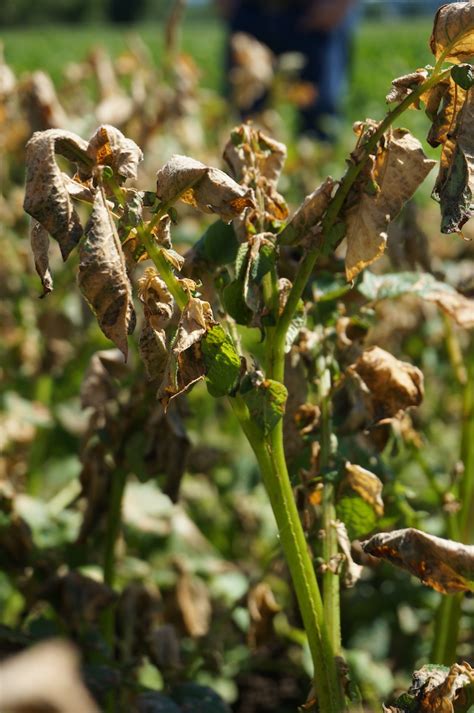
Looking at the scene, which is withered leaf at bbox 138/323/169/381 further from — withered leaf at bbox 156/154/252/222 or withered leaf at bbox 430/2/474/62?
withered leaf at bbox 430/2/474/62

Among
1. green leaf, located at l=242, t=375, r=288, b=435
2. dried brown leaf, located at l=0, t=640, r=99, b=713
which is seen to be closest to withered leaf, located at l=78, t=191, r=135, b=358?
green leaf, located at l=242, t=375, r=288, b=435

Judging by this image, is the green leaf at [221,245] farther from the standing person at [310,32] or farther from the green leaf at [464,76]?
the standing person at [310,32]

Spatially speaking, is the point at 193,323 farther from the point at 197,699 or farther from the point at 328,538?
the point at 197,699

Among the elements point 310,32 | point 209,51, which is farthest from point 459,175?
point 209,51

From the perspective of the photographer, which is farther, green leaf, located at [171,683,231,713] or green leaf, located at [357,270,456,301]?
green leaf, located at [357,270,456,301]

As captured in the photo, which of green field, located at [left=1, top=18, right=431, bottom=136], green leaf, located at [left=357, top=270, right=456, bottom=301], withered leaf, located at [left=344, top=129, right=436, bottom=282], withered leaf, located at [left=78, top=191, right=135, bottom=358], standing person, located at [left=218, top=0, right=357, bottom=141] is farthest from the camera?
green field, located at [left=1, top=18, right=431, bottom=136]

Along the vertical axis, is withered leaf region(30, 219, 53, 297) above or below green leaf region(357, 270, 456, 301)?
below

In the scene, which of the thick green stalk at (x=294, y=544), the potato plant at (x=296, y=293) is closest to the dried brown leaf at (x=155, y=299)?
the potato plant at (x=296, y=293)
